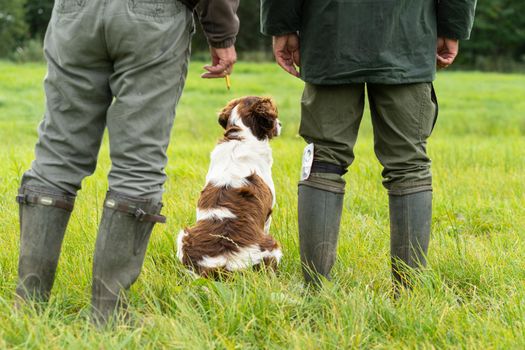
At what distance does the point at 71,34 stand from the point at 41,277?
1.00 m

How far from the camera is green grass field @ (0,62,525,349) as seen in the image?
8.34 feet

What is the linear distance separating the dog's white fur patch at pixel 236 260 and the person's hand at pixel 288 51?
35.4 inches

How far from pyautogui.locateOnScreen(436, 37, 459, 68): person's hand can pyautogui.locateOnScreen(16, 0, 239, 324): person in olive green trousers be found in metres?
1.13

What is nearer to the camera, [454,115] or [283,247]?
[283,247]

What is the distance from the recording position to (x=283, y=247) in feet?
12.7

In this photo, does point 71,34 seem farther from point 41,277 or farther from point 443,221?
point 443,221

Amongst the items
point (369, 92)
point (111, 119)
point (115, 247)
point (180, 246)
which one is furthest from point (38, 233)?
point (369, 92)

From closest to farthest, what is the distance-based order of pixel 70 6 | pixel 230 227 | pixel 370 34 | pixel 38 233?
pixel 70 6, pixel 38 233, pixel 370 34, pixel 230 227

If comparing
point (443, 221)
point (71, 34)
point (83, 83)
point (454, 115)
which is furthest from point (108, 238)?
point (454, 115)

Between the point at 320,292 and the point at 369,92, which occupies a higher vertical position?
the point at 369,92

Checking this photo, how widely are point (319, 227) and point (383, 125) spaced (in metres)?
0.57

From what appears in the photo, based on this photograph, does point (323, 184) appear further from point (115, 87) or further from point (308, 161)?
point (115, 87)

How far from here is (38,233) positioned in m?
2.82

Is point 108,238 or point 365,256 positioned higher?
point 108,238
